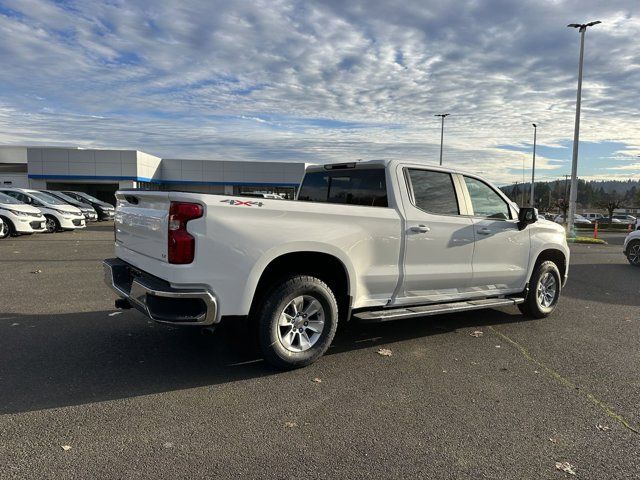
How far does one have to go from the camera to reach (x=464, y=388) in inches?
166

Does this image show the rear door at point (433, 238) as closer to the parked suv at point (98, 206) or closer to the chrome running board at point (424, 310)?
the chrome running board at point (424, 310)

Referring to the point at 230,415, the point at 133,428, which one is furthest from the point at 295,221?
the point at 133,428

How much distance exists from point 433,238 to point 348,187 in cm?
115

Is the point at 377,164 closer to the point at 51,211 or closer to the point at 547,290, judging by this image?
the point at 547,290

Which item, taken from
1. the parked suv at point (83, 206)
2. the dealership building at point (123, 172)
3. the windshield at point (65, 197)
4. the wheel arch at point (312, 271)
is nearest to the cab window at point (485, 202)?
the wheel arch at point (312, 271)

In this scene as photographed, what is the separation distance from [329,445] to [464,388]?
154cm

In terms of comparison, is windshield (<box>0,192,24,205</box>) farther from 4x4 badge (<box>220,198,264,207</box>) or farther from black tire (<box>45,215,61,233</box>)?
4x4 badge (<box>220,198,264,207</box>)

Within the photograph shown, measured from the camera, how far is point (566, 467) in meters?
3.04

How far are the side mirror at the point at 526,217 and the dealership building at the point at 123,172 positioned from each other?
30.2 metres

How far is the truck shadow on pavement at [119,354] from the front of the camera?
3957 mm

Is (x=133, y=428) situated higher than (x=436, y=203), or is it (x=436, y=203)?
(x=436, y=203)

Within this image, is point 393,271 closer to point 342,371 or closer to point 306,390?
point 342,371

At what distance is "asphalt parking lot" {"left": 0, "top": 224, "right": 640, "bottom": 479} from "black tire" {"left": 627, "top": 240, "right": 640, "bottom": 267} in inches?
322

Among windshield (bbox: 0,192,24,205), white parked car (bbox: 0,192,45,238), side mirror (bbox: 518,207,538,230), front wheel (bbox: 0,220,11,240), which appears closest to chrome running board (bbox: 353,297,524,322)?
side mirror (bbox: 518,207,538,230)
